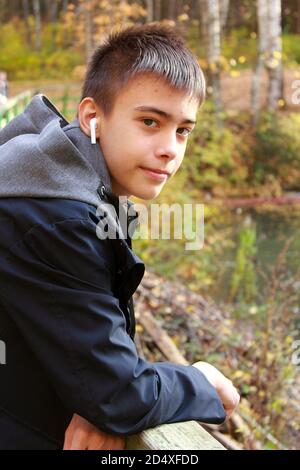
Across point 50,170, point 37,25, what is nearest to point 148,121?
point 50,170

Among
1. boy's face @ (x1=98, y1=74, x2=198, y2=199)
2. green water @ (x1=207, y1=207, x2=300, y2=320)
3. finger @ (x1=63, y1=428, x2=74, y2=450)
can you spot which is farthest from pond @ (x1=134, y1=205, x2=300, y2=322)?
finger @ (x1=63, y1=428, x2=74, y2=450)

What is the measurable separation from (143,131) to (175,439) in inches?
25.6

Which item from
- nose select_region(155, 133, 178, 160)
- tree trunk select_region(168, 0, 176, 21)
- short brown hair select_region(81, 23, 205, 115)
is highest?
short brown hair select_region(81, 23, 205, 115)

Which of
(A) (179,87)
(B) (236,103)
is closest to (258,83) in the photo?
(B) (236,103)

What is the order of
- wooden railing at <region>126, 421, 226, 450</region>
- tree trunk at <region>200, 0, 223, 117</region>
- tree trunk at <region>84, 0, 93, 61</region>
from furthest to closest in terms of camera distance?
tree trunk at <region>84, 0, 93, 61</region> → tree trunk at <region>200, 0, 223, 117</region> → wooden railing at <region>126, 421, 226, 450</region>

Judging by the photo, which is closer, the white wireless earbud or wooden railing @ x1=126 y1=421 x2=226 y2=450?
wooden railing @ x1=126 y1=421 x2=226 y2=450

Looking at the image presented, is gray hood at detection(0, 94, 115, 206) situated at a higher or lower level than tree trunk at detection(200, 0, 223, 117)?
higher

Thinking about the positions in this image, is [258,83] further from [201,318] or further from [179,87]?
[179,87]

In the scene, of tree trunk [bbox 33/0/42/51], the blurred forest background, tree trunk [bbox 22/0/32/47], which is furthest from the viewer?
tree trunk [bbox 22/0/32/47]

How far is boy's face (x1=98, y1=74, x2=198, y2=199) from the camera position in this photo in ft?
4.79

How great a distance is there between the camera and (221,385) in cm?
142

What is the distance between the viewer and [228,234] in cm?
1204

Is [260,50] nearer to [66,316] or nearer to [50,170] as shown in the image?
[50,170]

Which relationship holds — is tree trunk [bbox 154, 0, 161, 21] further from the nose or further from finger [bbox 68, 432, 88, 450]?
finger [bbox 68, 432, 88, 450]
